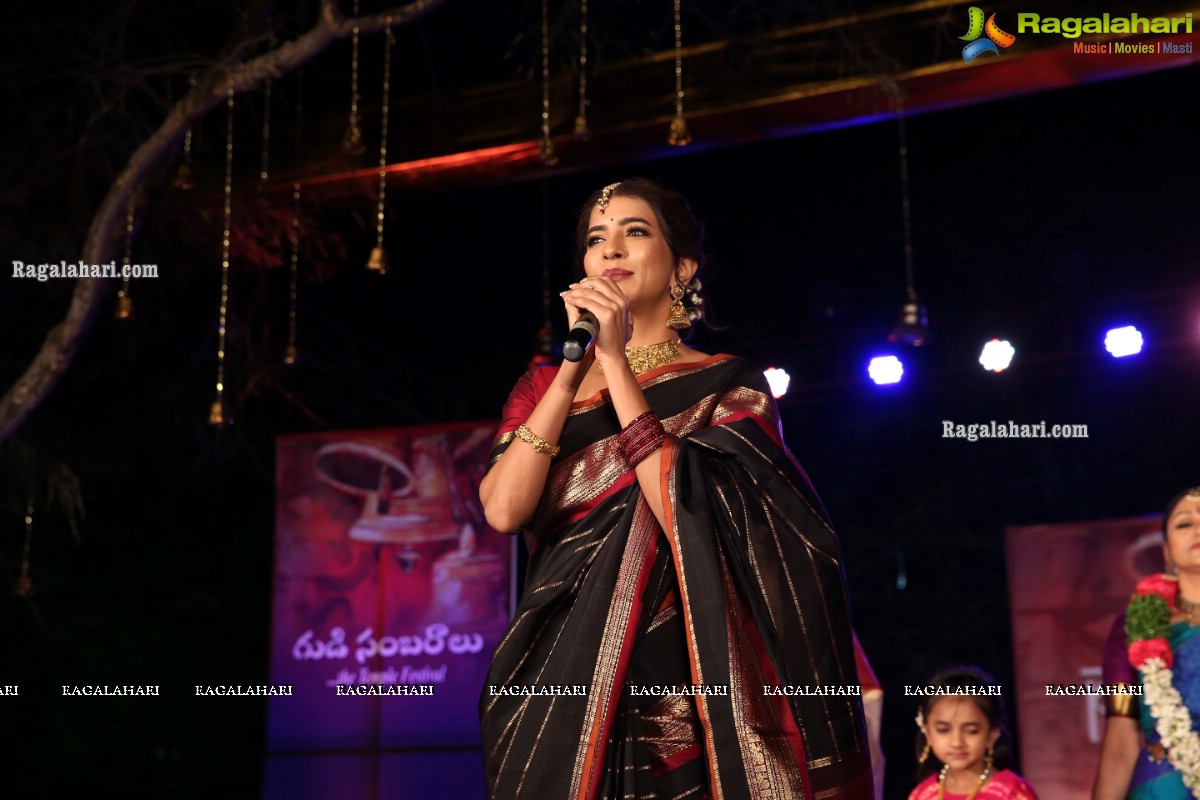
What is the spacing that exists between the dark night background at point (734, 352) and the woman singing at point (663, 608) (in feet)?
12.2

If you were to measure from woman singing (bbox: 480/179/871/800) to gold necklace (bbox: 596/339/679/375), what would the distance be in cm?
9

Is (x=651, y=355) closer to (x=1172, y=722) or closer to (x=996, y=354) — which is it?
(x=1172, y=722)

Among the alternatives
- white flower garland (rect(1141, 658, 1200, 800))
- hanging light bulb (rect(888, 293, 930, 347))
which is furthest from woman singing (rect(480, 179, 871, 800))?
hanging light bulb (rect(888, 293, 930, 347))

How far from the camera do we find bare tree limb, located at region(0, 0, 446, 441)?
470 cm

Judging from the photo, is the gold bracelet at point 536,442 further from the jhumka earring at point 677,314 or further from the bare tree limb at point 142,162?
the bare tree limb at point 142,162

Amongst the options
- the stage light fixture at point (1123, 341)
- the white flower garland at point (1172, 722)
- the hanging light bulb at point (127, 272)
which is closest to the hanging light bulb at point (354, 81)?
the hanging light bulb at point (127, 272)

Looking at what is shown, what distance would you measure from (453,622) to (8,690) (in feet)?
8.17

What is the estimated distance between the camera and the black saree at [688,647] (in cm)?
185

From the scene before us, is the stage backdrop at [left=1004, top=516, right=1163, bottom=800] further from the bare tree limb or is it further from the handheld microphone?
the handheld microphone

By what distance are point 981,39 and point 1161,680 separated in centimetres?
245

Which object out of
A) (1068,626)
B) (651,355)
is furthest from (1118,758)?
(651,355)

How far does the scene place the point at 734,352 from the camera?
639cm

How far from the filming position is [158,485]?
733 centimetres

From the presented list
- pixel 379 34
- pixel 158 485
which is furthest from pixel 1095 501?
pixel 158 485
